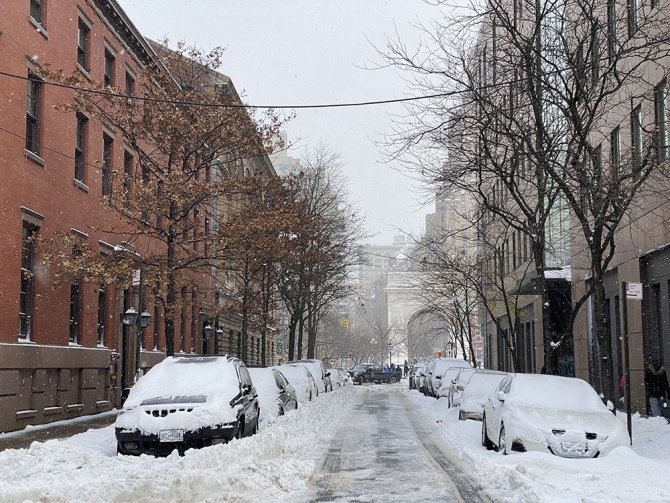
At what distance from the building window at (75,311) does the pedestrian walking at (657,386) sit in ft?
49.8

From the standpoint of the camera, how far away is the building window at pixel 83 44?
2392cm

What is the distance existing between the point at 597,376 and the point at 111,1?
65.6 feet

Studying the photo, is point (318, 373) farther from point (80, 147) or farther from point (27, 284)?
point (27, 284)

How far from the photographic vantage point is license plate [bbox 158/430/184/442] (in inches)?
493

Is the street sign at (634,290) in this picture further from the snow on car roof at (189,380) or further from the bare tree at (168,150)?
the bare tree at (168,150)

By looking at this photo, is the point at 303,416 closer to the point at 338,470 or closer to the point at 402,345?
the point at 338,470

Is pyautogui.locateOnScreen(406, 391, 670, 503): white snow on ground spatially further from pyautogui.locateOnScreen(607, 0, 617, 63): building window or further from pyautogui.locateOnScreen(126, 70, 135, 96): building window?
pyautogui.locateOnScreen(126, 70, 135, 96): building window

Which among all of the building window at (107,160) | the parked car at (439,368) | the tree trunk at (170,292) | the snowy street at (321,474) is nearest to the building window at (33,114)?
the tree trunk at (170,292)

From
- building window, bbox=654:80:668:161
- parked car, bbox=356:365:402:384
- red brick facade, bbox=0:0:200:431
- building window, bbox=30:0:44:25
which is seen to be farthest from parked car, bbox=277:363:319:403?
parked car, bbox=356:365:402:384

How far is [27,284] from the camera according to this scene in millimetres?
19984

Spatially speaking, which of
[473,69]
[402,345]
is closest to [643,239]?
[473,69]

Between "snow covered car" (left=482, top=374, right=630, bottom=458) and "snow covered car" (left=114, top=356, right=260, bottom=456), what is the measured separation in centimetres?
430

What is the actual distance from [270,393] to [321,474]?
23.5 ft

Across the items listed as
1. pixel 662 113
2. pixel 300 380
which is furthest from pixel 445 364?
pixel 662 113
